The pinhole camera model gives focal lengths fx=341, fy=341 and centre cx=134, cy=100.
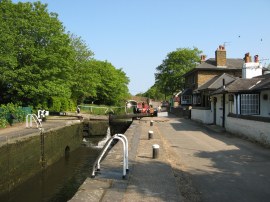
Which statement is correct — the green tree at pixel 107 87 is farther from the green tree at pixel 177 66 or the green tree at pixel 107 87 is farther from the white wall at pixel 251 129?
the white wall at pixel 251 129

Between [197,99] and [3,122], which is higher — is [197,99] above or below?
above

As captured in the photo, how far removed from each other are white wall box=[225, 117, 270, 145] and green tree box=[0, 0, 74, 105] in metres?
15.8

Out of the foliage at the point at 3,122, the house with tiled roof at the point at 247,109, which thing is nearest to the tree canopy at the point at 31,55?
the foliage at the point at 3,122

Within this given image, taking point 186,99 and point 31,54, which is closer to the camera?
point 31,54

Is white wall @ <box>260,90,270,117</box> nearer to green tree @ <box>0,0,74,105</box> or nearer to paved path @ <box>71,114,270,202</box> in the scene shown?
paved path @ <box>71,114,270,202</box>

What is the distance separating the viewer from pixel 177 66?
233 feet

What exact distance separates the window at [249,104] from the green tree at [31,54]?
16.4m

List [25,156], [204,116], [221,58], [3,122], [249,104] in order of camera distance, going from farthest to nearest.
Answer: [221,58] < [204,116] < [3,122] < [249,104] < [25,156]

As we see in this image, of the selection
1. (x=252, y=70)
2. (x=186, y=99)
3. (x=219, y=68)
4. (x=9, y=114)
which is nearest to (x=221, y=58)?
(x=219, y=68)

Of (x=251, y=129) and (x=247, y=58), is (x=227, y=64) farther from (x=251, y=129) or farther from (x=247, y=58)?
(x=251, y=129)

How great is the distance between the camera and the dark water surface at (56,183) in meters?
13.4

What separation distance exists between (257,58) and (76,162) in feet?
72.9

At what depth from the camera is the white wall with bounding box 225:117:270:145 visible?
641 inches

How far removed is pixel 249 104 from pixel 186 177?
12568mm
